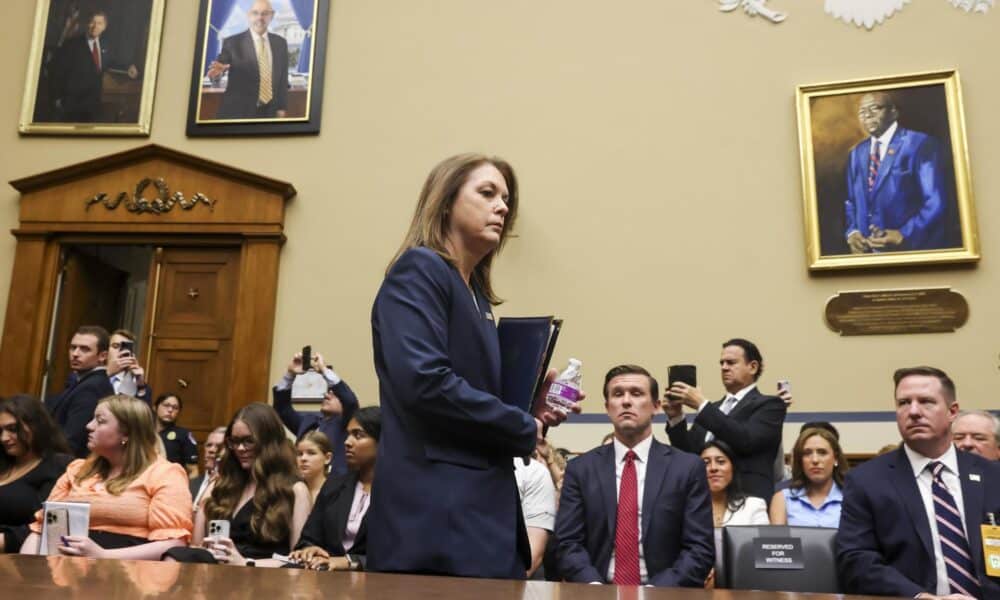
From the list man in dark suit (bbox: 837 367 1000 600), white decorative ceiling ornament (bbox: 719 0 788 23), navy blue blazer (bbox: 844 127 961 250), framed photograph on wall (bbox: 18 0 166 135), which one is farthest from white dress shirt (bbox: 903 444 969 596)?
framed photograph on wall (bbox: 18 0 166 135)

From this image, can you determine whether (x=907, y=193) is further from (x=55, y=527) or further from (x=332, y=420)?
(x=55, y=527)

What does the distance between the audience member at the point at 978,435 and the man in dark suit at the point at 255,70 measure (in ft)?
19.9

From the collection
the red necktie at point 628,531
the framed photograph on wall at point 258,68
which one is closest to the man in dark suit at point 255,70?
the framed photograph on wall at point 258,68

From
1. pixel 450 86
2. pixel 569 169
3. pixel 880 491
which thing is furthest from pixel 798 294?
pixel 880 491

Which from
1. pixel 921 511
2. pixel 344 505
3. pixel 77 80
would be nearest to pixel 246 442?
pixel 344 505

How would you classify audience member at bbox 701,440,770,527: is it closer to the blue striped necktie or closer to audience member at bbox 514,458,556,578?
audience member at bbox 514,458,556,578

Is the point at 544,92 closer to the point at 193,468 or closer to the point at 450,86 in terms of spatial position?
the point at 450,86

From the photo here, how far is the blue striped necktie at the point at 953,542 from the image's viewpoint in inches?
124

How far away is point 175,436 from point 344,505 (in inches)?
132

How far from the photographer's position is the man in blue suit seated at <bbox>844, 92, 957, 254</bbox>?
7148 millimetres

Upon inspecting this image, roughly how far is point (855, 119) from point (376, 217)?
4.01 meters

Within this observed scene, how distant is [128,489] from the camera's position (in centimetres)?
390

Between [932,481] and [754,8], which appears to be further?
[754,8]

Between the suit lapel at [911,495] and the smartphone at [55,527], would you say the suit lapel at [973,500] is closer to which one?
the suit lapel at [911,495]
